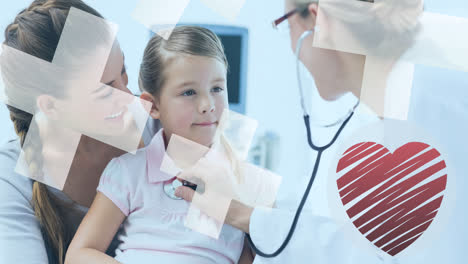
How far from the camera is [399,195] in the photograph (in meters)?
0.74

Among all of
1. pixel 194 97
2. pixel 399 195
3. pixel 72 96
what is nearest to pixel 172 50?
pixel 194 97

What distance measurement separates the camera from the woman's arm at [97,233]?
769 millimetres

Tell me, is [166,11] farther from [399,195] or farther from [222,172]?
[399,195]

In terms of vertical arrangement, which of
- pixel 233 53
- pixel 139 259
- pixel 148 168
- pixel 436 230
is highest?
pixel 233 53

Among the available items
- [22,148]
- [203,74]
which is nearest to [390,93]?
[203,74]

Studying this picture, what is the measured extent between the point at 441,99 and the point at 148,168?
518 millimetres

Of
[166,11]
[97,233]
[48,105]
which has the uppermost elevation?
[166,11]

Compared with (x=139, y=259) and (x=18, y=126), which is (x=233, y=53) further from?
(x=139, y=259)

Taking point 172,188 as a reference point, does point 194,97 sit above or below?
above

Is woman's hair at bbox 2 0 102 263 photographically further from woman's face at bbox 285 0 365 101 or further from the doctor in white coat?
woman's face at bbox 285 0 365 101

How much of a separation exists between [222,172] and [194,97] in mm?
142

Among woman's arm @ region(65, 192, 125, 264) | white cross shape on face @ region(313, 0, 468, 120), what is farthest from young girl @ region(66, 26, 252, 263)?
white cross shape on face @ region(313, 0, 468, 120)

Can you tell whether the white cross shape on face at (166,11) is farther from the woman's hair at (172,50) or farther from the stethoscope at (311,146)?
the stethoscope at (311,146)

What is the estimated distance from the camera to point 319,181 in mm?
879
